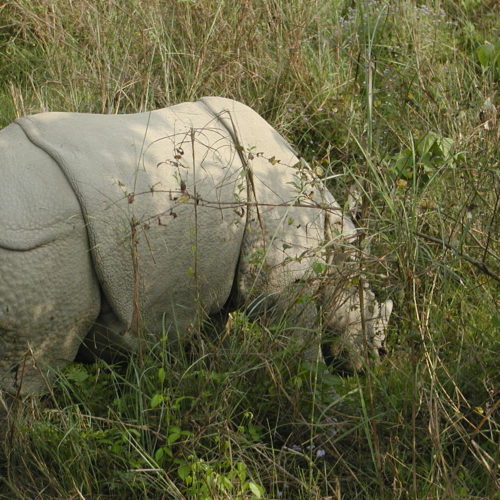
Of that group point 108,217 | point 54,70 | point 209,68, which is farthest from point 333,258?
point 54,70

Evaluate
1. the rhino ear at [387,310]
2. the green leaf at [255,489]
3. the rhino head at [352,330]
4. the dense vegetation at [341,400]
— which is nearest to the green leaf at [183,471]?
the dense vegetation at [341,400]

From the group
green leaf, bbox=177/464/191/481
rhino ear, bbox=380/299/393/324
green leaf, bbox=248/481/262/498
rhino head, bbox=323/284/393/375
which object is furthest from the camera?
rhino ear, bbox=380/299/393/324

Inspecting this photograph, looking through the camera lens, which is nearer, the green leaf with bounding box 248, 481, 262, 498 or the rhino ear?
the green leaf with bounding box 248, 481, 262, 498

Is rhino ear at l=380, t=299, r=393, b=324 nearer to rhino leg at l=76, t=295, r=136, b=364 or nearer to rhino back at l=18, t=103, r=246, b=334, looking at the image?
rhino back at l=18, t=103, r=246, b=334

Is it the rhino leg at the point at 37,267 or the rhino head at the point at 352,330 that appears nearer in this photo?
the rhino leg at the point at 37,267

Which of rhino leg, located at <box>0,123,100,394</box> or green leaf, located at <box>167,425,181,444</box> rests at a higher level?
rhino leg, located at <box>0,123,100,394</box>

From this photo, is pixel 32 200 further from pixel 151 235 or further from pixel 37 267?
pixel 151 235

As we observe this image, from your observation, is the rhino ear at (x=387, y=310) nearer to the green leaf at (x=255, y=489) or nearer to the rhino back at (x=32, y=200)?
the green leaf at (x=255, y=489)

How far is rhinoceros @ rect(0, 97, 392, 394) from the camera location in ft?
9.77

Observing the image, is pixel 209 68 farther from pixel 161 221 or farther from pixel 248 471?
pixel 248 471

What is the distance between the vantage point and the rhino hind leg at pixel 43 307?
2922 mm

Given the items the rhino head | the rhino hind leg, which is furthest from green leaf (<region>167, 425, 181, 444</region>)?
the rhino head

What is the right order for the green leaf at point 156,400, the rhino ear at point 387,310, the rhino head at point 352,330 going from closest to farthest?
the green leaf at point 156,400 < the rhino head at point 352,330 < the rhino ear at point 387,310

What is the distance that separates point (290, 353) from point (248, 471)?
0.54m
